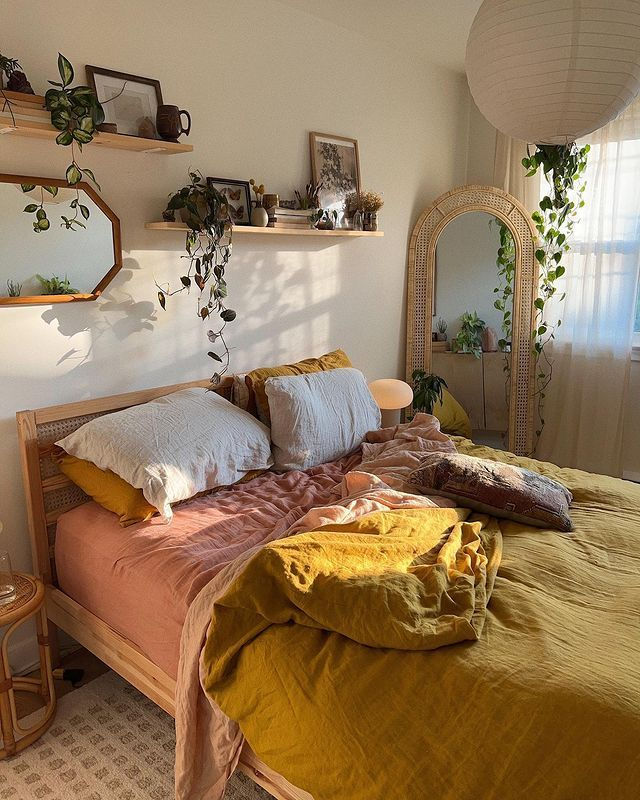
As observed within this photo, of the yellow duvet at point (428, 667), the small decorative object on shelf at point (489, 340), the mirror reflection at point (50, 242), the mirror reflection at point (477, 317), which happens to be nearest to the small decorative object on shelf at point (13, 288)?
the mirror reflection at point (50, 242)

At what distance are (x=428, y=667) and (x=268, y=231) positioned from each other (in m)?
2.09

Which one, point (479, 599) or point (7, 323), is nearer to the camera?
point (479, 599)

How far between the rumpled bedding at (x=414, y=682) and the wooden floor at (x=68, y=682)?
866 mm

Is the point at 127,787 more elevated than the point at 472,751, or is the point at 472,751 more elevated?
the point at 472,751

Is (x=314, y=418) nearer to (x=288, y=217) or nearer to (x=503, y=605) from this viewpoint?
(x=288, y=217)

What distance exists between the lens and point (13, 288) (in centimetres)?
226

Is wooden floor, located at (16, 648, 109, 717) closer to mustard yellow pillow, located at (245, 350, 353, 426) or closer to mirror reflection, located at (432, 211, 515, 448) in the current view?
mustard yellow pillow, located at (245, 350, 353, 426)

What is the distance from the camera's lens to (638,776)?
1179 millimetres

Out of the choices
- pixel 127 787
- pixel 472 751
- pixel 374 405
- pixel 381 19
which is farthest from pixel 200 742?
pixel 381 19

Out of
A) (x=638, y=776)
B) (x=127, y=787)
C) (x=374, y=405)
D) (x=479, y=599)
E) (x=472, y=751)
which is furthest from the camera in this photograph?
(x=374, y=405)

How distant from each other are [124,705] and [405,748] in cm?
129

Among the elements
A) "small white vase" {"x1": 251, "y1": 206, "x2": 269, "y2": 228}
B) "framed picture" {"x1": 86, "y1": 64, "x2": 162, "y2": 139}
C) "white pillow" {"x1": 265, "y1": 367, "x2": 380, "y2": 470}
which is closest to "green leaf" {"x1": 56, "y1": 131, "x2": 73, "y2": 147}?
"framed picture" {"x1": 86, "y1": 64, "x2": 162, "y2": 139}

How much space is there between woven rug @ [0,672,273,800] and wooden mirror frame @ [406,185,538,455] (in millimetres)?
2573

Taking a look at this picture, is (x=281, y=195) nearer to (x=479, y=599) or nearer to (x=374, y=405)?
(x=374, y=405)
